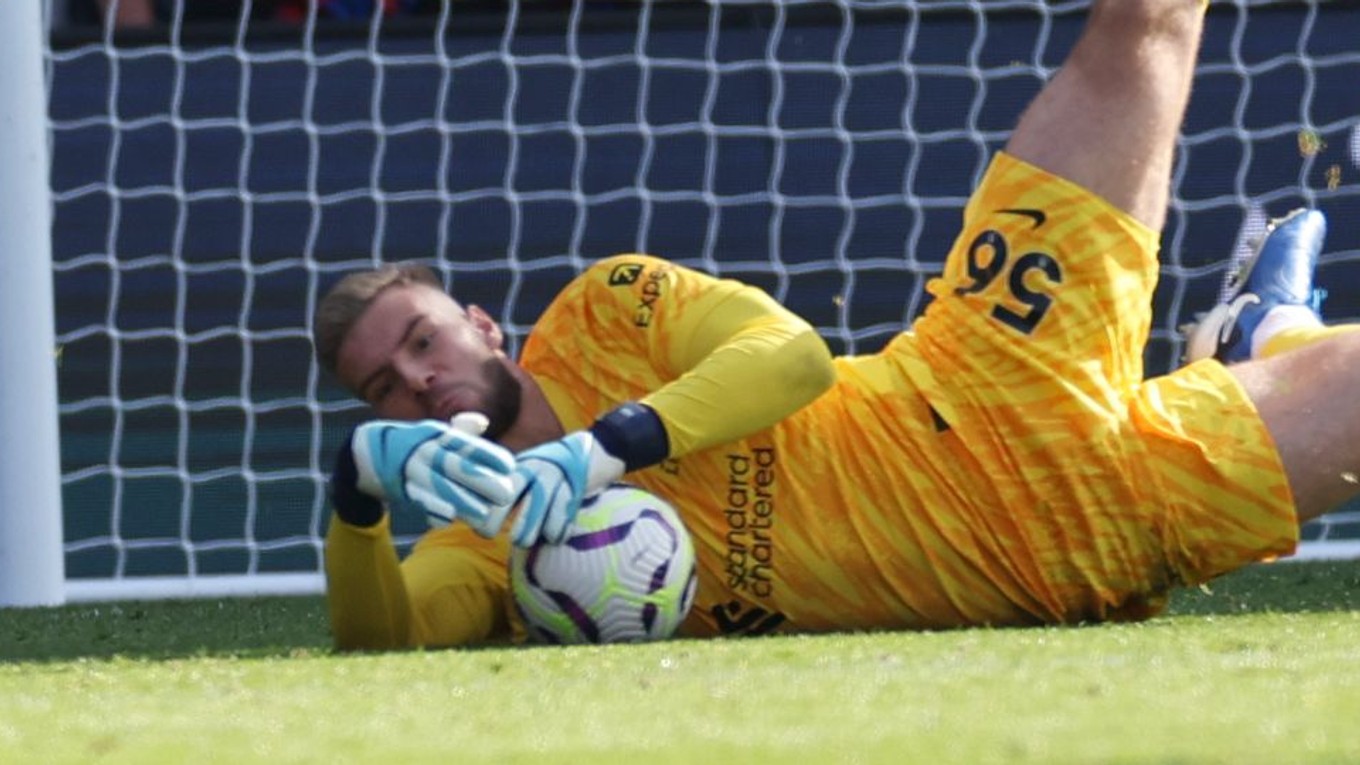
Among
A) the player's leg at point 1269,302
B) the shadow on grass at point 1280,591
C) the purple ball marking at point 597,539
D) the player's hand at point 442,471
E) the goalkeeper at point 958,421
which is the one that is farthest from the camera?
the player's leg at point 1269,302

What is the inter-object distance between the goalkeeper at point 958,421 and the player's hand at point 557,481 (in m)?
0.06

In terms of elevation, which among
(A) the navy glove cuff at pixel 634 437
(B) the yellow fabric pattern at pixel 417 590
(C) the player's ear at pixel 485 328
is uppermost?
(C) the player's ear at pixel 485 328

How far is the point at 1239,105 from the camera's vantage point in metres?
5.70

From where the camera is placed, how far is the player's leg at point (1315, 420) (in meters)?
3.46

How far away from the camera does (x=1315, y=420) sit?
3.48 m

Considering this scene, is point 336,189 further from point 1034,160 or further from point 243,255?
point 1034,160

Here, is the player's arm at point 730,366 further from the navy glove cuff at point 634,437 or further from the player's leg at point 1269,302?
the player's leg at point 1269,302

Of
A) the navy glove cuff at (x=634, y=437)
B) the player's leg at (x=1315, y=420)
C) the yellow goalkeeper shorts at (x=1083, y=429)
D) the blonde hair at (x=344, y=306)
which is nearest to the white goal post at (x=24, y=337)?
the blonde hair at (x=344, y=306)

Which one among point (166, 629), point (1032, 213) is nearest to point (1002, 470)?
point (1032, 213)

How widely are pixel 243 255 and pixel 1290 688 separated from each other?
11.9 ft

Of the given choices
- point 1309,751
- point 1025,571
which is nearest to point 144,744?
point 1309,751

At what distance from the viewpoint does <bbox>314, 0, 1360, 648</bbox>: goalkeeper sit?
342 centimetres

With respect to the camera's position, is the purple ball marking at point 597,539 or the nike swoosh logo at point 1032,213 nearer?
the purple ball marking at point 597,539

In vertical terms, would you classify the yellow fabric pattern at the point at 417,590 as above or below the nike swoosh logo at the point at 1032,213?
below
